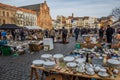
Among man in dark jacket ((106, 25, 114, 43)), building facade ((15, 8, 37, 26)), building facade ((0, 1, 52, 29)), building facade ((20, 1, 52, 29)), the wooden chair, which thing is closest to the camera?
the wooden chair

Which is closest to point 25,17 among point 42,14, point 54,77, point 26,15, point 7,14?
point 26,15

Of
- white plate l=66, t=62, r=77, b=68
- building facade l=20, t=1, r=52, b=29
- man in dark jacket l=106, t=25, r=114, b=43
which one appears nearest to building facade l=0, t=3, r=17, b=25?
building facade l=20, t=1, r=52, b=29

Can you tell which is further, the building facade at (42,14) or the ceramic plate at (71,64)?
the building facade at (42,14)

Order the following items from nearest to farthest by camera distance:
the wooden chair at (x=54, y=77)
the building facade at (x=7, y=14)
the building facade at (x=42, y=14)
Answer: the wooden chair at (x=54, y=77) → the building facade at (x=7, y=14) → the building facade at (x=42, y=14)

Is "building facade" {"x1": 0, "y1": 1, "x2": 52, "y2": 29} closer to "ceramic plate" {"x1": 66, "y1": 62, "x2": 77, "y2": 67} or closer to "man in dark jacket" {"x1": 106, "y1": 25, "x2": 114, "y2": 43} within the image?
"man in dark jacket" {"x1": 106, "y1": 25, "x2": 114, "y2": 43}

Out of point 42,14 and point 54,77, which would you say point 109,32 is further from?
point 42,14

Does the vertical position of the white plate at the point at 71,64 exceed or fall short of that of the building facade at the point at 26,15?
it falls short

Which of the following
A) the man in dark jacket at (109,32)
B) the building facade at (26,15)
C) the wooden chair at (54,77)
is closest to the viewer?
the wooden chair at (54,77)

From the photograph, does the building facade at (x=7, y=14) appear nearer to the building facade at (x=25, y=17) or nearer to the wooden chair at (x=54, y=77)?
the building facade at (x=25, y=17)

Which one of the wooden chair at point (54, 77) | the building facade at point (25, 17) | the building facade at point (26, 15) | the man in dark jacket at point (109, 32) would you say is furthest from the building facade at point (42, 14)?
the wooden chair at point (54, 77)

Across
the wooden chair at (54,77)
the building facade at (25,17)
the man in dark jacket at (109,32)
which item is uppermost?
the building facade at (25,17)

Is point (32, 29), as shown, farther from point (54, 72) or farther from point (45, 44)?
point (54, 72)

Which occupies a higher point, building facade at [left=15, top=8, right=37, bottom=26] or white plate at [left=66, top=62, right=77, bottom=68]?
building facade at [left=15, top=8, right=37, bottom=26]

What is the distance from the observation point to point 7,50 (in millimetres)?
13367
